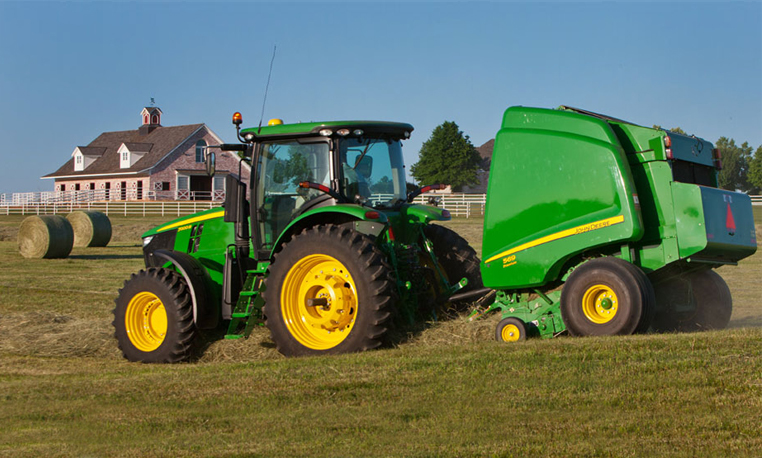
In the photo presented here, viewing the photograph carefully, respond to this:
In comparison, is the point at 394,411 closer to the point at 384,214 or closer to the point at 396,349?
the point at 396,349

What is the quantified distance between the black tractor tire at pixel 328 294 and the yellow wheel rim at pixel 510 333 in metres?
1.13

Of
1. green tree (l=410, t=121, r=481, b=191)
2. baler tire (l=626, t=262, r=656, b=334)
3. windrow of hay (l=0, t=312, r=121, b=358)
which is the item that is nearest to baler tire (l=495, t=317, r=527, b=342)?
baler tire (l=626, t=262, r=656, b=334)

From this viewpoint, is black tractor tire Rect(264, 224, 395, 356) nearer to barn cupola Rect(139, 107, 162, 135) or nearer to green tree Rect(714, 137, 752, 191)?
barn cupola Rect(139, 107, 162, 135)

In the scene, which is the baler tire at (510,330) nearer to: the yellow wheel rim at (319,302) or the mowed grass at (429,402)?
the mowed grass at (429,402)

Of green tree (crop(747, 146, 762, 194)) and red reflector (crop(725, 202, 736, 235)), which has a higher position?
green tree (crop(747, 146, 762, 194))

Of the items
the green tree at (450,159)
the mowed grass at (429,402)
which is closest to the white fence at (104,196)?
the green tree at (450,159)

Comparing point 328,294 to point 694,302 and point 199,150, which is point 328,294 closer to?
point 694,302

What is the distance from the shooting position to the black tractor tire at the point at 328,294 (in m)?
7.14

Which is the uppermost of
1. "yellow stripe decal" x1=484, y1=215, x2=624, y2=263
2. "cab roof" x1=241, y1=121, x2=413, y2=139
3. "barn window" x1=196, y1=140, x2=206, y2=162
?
"barn window" x1=196, y1=140, x2=206, y2=162

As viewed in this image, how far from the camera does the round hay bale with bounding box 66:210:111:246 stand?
91.0 ft

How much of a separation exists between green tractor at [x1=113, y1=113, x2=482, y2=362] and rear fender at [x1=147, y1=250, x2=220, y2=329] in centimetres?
1

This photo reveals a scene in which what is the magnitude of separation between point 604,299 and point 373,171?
2759mm

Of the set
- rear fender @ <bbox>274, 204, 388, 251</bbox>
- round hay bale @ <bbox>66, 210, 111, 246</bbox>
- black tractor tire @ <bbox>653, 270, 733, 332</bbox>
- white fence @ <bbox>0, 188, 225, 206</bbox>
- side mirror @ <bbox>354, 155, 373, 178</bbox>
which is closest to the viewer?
rear fender @ <bbox>274, 204, 388, 251</bbox>

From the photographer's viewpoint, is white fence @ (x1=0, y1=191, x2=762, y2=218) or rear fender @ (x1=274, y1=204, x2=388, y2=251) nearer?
rear fender @ (x1=274, y1=204, x2=388, y2=251)
